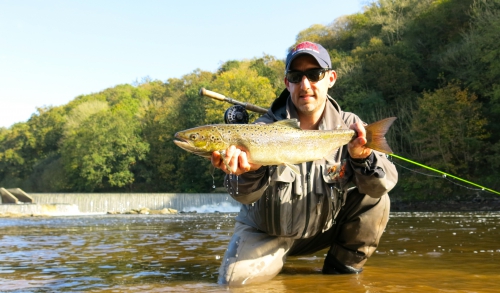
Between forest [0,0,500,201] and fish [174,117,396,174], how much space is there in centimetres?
1980

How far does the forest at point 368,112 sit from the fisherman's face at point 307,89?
Result: 63.4ft

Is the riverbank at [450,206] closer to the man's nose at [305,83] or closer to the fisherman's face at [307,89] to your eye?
the fisherman's face at [307,89]

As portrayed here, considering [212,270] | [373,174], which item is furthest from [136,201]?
[373,174]

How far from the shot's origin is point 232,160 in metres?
4.17

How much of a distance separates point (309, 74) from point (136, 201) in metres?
34.2

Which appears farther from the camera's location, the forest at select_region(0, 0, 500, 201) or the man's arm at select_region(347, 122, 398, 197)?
the forest at select_region(0, 0, 500, 201)

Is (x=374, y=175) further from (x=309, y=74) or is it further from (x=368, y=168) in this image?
(x=309, y=74)

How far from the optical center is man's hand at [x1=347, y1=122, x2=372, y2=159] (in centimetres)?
432

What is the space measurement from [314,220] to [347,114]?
3.60 feet

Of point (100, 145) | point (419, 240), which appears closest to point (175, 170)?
point (100, 145)

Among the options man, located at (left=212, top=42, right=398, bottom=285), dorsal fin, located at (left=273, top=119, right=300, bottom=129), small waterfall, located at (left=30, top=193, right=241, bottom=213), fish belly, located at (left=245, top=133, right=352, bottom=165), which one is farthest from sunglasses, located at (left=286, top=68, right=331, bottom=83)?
small waterfall, located at (left=30, top=193, right=241, bottom=213)

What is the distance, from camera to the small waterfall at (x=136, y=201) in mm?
36531

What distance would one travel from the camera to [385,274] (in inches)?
205

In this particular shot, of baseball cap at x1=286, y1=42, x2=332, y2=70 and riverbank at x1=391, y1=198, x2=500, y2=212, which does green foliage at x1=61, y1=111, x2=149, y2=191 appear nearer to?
riverbank at x1=391, y1=198, x2=500, y2=212
